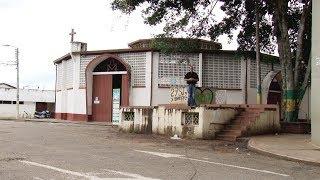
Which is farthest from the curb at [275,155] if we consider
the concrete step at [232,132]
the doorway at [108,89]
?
the doorway at [108,89]

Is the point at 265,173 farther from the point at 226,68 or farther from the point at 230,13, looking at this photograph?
the point at 226,68

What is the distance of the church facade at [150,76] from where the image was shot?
1193 inches

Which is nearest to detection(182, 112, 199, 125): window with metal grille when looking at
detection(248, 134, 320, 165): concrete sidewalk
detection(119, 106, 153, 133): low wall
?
detection(119, 106, 153, 133): low wall

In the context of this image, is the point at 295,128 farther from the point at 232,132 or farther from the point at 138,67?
the point at 138,67

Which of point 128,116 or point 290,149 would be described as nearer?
point 290,149

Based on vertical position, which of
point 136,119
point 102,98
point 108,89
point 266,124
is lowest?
point 266,124

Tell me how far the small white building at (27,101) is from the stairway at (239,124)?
139 feet

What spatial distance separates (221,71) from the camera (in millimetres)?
30625

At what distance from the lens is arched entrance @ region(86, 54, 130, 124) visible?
1244 inches

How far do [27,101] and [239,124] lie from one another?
150 ft

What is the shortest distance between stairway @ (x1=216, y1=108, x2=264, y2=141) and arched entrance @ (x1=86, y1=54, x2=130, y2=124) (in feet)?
43.9

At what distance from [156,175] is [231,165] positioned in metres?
2.35

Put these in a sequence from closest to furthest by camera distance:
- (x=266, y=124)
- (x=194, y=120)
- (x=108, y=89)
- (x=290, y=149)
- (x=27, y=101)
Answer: (x=290, y=149)
(x=194, y=120)
(x=266, y=124)
(x=108, y=89)
(x=27, y=101)

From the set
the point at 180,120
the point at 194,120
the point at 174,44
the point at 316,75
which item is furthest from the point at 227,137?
the point at 174,44
